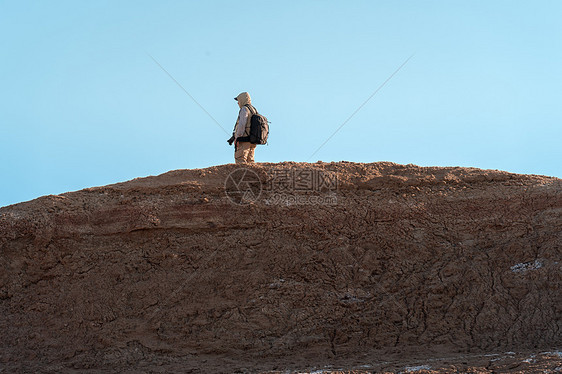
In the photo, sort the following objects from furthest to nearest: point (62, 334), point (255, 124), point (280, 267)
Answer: point (255, 124) < point (280, 267) < point (62, 334)

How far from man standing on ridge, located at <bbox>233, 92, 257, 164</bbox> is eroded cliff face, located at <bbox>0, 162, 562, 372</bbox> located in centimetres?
99

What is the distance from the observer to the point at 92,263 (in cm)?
966

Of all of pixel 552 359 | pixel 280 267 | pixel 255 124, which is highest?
pixel 255 124

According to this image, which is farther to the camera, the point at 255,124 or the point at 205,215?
the point at 255,124

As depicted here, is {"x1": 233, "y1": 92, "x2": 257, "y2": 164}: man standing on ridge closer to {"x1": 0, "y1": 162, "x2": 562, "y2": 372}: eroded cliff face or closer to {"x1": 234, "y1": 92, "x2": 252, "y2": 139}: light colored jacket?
{"x1": 234, "y1": 92, "x2": 252, "y2": 139}: light colored jacket

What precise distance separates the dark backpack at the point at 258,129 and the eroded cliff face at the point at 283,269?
85 cm

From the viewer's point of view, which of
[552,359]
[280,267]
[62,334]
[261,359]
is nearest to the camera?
[552,359]

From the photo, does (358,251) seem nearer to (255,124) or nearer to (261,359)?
(261,359)

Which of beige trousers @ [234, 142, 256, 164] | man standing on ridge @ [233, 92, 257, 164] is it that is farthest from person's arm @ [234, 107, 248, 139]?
beige trousers @ [234, 142, 256, 164]

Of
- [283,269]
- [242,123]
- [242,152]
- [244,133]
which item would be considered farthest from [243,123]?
[283,269]

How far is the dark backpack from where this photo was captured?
11.2 meters

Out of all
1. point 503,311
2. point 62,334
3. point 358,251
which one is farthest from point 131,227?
point 503,311

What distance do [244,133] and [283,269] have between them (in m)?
2.94

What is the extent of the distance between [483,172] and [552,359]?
403cm
